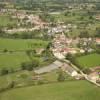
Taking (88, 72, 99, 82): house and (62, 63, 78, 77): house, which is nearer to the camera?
(88, 72, 99, 82): house

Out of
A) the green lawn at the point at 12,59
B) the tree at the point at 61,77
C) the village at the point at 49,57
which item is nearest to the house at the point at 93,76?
the village at the point at 49,57

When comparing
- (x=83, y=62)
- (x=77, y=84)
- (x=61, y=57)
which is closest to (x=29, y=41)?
(x=61, y=57)

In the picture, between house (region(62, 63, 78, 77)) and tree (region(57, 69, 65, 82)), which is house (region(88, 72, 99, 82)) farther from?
tree (region(57, 69, 65, 82))

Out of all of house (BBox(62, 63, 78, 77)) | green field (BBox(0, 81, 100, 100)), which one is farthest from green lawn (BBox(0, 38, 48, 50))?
green field (BBox(0, 81, 100, 100))

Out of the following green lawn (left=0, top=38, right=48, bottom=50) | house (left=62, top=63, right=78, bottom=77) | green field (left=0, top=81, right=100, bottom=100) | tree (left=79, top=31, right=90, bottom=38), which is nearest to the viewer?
green field (left=0, top=81, right=100, bottom=100)

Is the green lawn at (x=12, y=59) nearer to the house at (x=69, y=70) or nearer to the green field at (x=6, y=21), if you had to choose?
the house at (x=69, y=70)

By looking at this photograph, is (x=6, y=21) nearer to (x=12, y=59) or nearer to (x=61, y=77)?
(x=12, y=59)
